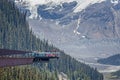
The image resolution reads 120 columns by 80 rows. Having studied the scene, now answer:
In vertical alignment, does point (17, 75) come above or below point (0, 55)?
below

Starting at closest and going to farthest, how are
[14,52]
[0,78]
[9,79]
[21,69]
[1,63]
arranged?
1. [1,63]
2. [14,52]
3. [0,78]
4. [9,79]
5. [21,69]

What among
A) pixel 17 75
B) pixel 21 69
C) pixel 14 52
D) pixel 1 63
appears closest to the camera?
pixel 1 63

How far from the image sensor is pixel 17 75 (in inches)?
6649

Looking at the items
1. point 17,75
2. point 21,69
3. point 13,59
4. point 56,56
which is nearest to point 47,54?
point 56,56

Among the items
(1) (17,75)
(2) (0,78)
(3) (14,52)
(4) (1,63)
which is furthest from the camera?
(1) (17,75)

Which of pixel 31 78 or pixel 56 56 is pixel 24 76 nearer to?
pixel 31 78

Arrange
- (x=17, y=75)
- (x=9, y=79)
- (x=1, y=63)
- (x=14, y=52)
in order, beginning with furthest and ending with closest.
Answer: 1. (x=17, y=75)
2. (x=9, y=79)
3. (x=14, y=52)
4. (x=1, y=63)

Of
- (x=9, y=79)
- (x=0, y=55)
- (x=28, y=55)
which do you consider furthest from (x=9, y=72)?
(x=0, y=55)

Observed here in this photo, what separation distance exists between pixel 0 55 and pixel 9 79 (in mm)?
37255

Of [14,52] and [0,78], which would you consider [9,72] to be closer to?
[0,78]

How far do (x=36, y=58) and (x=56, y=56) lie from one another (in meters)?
7.04

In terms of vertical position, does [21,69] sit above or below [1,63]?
below

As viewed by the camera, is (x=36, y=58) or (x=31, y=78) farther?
(x=31, y=78)

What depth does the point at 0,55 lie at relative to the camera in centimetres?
12006
